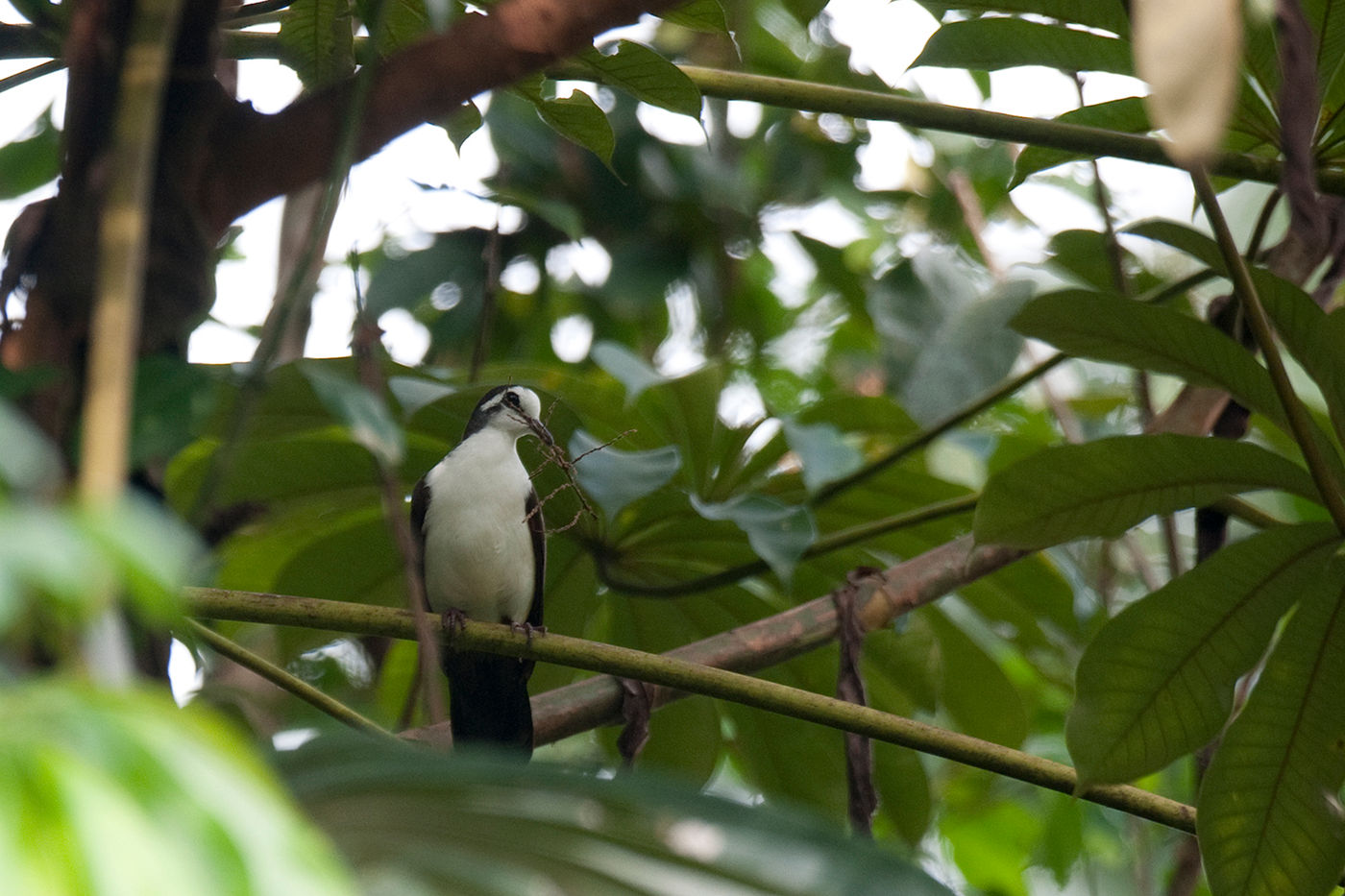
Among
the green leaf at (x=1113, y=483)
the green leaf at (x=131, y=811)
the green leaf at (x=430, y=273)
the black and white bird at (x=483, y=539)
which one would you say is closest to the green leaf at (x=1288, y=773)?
the green leaf at (x=1113, y=483)

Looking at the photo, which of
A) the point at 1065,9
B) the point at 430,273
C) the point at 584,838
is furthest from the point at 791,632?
the point at 430,273

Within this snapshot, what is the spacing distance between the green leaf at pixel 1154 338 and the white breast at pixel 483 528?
1557mm

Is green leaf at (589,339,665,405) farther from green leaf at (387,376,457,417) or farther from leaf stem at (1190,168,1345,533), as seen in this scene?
leaf stem at (1190,168,1345,533)

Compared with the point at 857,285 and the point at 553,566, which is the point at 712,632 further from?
the point at 857,285

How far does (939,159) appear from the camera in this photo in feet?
16.4

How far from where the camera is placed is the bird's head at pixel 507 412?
11.1 feet

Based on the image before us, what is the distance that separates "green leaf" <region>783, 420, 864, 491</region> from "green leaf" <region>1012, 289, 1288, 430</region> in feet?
1.36

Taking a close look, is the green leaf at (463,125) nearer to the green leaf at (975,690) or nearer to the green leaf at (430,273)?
the green leaf at (430,273)

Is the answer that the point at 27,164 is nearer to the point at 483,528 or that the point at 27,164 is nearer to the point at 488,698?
the point at 483,528

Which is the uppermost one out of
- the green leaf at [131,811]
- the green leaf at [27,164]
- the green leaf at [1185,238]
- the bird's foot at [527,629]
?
the green leaf at [27,164]

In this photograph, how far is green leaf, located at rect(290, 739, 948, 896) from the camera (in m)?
0.75

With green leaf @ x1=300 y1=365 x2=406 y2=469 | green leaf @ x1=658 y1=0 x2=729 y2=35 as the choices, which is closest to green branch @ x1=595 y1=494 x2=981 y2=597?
green leaf @ x1=658 y1=0 x2=729 y2=35

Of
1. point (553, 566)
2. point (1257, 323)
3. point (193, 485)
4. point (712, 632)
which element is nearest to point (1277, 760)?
point (1257, 323)

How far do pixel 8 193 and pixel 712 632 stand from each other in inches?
74.6
